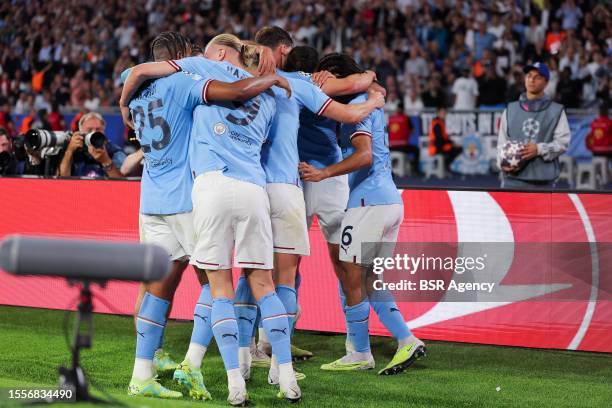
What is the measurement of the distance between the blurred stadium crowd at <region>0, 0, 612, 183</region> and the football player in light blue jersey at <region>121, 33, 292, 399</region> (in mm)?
11541

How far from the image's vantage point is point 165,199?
17.7 feet

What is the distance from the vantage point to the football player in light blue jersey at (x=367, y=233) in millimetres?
6227

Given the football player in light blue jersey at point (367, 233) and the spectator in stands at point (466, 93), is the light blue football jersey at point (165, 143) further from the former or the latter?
the spectator in stands at point (466, 93)

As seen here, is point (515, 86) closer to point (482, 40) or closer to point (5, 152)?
point (482, 40)

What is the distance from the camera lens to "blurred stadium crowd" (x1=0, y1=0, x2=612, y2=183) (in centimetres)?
1741

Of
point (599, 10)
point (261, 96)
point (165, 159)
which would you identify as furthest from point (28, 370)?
point (599, 10)

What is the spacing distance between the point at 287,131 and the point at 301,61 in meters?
0.85

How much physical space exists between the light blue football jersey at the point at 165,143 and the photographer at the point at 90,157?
231 centimetres

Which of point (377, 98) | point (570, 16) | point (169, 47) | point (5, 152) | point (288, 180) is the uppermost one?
point (570, 16)

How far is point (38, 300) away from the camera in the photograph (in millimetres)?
8203

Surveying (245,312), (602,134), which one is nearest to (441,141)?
(602,134)

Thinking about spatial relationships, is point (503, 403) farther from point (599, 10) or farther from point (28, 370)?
point (599, 10)

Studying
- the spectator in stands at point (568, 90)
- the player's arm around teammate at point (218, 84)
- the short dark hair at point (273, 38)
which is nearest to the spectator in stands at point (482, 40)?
the spectator in stands at point (568, 90)

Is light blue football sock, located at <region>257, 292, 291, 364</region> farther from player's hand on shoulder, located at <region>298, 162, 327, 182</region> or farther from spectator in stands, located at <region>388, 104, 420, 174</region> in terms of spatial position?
spectator in stands, located at <region>388, 104, 420, 174</region>
